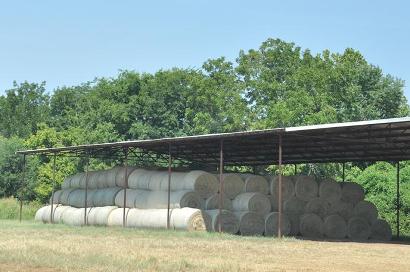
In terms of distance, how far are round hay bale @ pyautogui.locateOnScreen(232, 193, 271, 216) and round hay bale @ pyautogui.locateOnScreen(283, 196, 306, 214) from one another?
838 millimetres

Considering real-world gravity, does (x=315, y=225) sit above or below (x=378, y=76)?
below

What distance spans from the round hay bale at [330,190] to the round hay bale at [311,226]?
43.9 inches

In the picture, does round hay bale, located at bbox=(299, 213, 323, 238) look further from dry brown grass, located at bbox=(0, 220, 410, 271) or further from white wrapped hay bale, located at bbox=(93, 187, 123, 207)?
white wrapped hay bale, located at bbox=(93, 187, 123, 207)

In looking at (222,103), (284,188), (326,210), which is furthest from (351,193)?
(222,103)

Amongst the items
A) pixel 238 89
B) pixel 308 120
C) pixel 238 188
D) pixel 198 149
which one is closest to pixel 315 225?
pixel 238 188

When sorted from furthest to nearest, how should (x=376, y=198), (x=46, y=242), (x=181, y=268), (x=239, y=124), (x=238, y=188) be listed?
(x=239, y=124)
(x=376, y=198)
(x=238, y=188)
(x=46, y=242)
(x=181, y=268)

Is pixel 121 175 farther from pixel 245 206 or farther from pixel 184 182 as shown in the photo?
pixel 245 206

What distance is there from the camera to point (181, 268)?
44.2 feet

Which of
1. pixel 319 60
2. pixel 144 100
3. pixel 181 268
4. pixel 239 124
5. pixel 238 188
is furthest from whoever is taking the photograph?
pixel 144 100

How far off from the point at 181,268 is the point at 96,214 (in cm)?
1828

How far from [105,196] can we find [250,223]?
29.0 ft

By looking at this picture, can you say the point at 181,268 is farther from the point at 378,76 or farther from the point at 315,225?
the point at 378,76

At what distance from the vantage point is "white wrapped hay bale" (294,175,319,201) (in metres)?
27.3

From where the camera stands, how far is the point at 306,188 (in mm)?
27562
